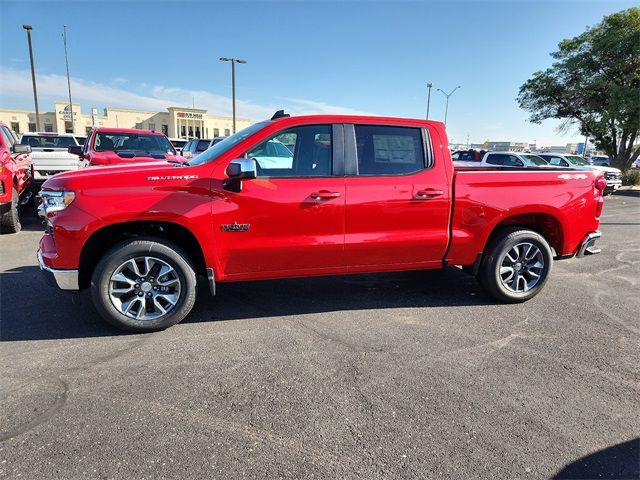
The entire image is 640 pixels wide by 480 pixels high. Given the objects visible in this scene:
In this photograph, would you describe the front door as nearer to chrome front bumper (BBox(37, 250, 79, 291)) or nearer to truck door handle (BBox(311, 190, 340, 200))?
truck door handle (BBox(311, 190, 340, 200))

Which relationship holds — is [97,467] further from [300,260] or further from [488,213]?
[488,213]

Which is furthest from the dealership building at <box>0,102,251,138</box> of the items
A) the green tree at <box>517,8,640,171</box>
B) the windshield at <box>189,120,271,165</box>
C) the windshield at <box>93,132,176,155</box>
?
the windshield at <box>189,120,271,165</box>

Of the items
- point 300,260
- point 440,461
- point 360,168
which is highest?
point 360,168

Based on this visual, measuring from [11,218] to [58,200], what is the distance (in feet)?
16.3

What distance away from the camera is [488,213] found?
4.59m

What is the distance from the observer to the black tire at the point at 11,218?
7.32 meters

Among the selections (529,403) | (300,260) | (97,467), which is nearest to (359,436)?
(529,403)

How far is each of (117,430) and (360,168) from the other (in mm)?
2950

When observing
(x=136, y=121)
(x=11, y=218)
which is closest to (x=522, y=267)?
(x=11, y=218)

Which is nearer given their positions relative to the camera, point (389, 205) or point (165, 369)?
point (165, 369)

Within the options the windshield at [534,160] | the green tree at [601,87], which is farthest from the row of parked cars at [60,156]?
the green tree at [601,87]

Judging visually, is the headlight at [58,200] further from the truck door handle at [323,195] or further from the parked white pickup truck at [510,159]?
the parked white pickup truck at [510,159]

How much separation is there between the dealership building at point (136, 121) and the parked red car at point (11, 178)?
6716cm

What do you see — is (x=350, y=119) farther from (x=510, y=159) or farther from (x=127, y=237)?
(x=510, y=159)
